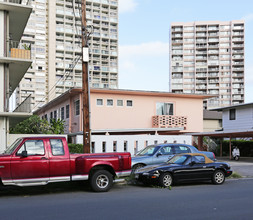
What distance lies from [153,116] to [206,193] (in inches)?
870

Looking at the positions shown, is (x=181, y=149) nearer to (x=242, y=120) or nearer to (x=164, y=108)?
(x=164, y=108)

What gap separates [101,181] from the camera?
11.9 metres

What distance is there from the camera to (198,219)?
25.0 ft

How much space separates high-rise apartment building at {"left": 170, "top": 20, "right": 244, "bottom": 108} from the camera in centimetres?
10862

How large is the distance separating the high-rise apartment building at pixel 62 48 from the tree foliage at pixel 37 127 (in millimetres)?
57968

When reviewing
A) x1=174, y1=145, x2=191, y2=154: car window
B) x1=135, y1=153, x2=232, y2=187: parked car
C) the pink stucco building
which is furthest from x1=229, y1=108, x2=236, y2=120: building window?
x1=135, y1=153, x2=232, y2=187: parked car

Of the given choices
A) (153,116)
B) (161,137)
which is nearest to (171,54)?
(153,116)

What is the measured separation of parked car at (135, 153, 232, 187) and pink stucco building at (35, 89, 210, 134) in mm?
15806

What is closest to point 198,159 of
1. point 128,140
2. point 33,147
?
point 33,147

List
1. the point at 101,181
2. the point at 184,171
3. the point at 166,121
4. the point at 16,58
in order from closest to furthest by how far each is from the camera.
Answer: the point at 101,181 < the point at 184,171 < the point at 16,58 < the point at 166,121

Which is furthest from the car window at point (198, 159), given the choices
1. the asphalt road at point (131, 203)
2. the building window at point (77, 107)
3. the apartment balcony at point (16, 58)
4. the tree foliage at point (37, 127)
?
the building window at point (77, 107)

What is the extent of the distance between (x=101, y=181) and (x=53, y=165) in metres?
1.75

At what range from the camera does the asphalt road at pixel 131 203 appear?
8.08m

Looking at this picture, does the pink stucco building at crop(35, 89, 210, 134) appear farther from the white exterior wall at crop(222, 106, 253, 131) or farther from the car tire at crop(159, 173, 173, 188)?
the car tire at crop(159, 173, 173, 188)
